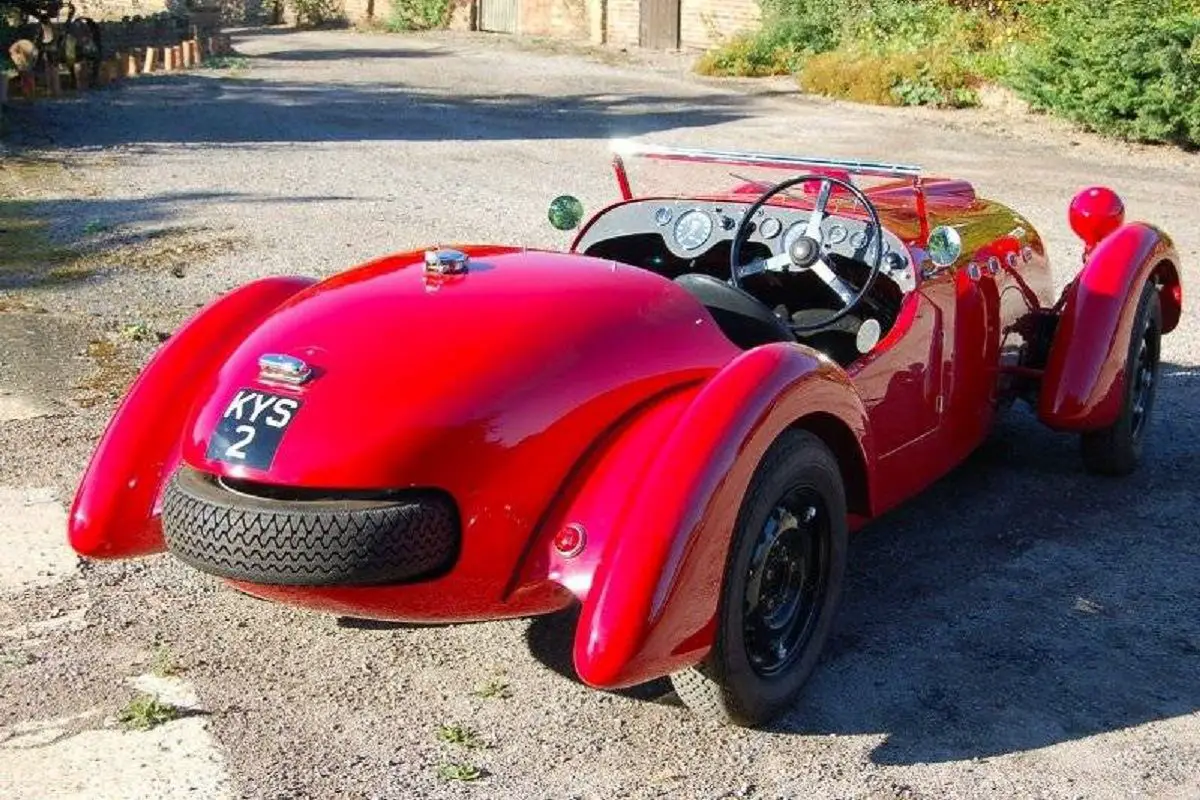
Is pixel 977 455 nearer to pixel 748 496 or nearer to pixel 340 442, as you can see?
pixel 748 496

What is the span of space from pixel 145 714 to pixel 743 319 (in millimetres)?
1908

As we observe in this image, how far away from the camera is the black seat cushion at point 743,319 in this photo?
4516 millimetres

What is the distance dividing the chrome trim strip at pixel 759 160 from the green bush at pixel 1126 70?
445 inches

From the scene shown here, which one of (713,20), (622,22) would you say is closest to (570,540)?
(713,20)

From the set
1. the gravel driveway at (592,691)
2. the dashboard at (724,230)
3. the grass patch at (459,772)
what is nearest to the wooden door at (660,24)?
the gravel driveway at (592,691)

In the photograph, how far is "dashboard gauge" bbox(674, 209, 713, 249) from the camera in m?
5.23

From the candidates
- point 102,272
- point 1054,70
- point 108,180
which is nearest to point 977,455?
point 102,272

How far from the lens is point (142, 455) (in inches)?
170

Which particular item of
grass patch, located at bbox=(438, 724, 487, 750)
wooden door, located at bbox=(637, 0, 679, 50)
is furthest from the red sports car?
wooden door, located at bbox=(637, 0, 679, 50)

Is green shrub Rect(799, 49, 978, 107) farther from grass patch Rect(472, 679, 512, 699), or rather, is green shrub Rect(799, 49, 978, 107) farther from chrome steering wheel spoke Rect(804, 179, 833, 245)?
grass patch Rect(472, 679, 512, 699)

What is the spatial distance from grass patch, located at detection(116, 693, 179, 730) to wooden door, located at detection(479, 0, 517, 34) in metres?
31.2

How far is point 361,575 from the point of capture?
143 inches

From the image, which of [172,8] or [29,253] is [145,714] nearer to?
[29,253]

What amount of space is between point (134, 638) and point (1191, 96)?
1347 cm
